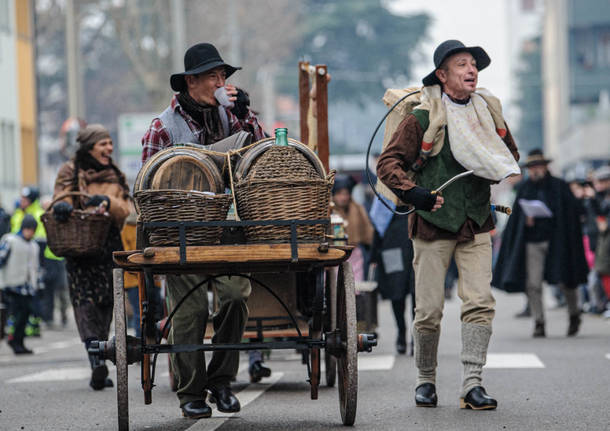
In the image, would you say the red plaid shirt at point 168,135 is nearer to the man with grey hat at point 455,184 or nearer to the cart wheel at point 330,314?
the man with grey hat at point 455,184

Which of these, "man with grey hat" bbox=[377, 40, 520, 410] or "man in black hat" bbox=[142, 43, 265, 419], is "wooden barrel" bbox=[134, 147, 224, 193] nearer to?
"man in black hat" bbox=[142, 43, 265, 419]

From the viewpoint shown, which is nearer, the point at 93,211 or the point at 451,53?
the point at 451,53

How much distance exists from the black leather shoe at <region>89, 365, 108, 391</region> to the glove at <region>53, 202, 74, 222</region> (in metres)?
1.07

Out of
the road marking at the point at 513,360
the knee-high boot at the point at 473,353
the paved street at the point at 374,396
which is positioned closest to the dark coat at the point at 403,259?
the paved street at the point at 374,396

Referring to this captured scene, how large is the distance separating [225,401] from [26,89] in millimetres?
32082

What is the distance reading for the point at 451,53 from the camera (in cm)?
839

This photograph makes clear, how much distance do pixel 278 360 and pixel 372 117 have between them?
246ft

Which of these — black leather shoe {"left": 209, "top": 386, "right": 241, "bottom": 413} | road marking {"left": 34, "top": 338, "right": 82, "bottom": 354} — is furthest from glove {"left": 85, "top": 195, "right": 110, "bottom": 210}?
road marking {"left": 34, "top": 338, "right": 82, "bottom": 354}

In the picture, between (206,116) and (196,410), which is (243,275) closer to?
(196,410)

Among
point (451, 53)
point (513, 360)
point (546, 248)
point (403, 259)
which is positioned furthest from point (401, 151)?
point (546, 248)

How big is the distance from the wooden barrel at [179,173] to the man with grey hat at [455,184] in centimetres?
142

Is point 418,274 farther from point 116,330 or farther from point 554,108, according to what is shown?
point 554,108

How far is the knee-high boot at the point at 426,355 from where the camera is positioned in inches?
332

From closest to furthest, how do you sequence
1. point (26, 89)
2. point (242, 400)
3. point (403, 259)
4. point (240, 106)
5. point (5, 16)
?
point (240, 106) → point (242, 400) → point (403, 259) → point (5, 16) → point (26, 89)
